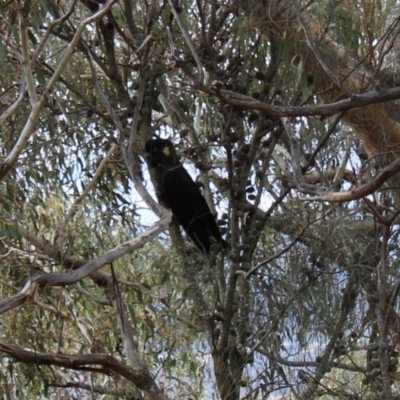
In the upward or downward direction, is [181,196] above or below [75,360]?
above

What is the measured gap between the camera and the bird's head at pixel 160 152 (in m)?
3.42

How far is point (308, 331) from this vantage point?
9.85 feet

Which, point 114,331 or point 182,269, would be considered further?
point 114,331

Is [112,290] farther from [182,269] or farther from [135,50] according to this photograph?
[135,50]

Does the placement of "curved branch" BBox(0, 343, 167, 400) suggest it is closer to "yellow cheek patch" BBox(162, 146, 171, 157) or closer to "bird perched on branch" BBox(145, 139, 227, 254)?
"bird perched on branch" BBox(145, 139, 227, 254)

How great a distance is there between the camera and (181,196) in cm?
389

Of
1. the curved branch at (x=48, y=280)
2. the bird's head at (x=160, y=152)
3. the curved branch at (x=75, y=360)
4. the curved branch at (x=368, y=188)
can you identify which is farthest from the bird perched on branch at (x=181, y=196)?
the curved branch at (x=368, y=188)

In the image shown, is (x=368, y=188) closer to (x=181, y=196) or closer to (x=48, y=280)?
(x=48, y=280)

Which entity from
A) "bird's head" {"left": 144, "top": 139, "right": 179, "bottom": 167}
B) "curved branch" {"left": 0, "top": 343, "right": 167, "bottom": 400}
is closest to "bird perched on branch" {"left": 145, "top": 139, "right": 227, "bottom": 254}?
"bird's head" {"left": 144, "top": 139, "right": 179, "bottom": 167}

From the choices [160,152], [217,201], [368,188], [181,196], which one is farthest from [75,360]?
[217,201]

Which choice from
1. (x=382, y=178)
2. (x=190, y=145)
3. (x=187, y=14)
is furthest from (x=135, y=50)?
(x=382, y=178)

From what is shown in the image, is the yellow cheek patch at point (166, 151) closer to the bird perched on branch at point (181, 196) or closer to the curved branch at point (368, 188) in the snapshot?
the bird perched on branch at point (181, 196)

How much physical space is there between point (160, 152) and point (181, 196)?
12.0 inches

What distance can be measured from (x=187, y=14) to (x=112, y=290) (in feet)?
3.90
